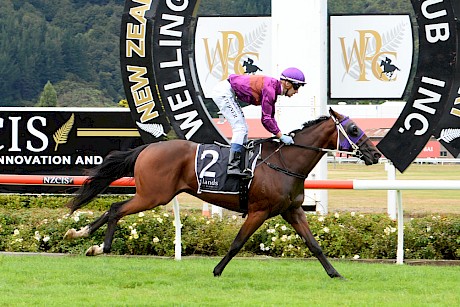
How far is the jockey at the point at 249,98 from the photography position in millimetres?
7379

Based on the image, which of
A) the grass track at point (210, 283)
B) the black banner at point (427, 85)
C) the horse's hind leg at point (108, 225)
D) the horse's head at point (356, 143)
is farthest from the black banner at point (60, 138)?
the horse's head at point (356, 143)

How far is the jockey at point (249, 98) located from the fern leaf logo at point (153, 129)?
2.09m

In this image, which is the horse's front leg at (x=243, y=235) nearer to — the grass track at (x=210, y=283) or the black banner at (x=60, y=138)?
the grass track at (x=210, y=283)

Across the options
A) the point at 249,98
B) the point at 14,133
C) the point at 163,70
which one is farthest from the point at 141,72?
the point at 249,98

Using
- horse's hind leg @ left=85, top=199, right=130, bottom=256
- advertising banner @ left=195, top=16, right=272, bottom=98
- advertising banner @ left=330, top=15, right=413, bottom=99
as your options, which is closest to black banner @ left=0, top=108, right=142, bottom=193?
advertising banner @ left=195, top=16, right=272, bottom=98

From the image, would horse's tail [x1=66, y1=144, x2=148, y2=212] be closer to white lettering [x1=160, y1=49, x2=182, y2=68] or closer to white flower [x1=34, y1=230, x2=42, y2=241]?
white flower [x1=34, y1=230, x2=42, y2=241]

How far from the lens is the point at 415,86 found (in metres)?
9.68

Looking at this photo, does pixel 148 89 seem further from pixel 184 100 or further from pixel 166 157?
pixel 166 157

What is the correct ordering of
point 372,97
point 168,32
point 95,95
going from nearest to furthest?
1. point 168,32
2. point 372,97
3. point 95,95

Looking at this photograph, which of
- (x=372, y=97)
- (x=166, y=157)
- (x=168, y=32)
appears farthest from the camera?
(x=372, y=97)

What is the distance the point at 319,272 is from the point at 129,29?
3.44 metres

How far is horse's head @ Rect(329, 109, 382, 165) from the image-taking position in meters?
7.51

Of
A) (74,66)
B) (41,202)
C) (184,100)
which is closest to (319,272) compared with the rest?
(184,100)

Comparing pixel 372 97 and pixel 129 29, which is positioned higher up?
pixel 129 29
